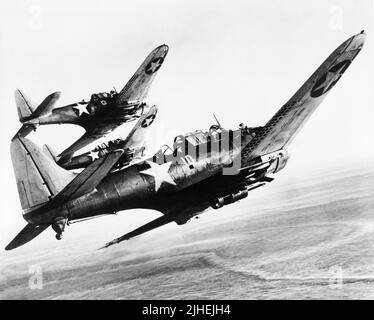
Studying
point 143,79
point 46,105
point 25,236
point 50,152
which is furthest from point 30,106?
point 25,236

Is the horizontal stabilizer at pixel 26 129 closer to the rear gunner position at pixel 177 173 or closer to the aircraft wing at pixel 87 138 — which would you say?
the aircraft wing at pixel 87 138

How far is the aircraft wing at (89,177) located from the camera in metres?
8.06

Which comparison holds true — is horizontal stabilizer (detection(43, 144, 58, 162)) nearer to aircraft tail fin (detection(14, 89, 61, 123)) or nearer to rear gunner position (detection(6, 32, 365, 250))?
aircraft tail fin (detection(14, 89, 61, 123))

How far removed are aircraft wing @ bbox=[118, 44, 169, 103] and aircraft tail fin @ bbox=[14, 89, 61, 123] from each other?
247cm

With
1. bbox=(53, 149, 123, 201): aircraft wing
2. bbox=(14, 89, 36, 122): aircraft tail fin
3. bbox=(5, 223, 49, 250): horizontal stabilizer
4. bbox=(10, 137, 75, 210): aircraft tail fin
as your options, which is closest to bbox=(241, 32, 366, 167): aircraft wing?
bbox=(53, 149, 123, 201): aircraft wing

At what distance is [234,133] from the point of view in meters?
11.0

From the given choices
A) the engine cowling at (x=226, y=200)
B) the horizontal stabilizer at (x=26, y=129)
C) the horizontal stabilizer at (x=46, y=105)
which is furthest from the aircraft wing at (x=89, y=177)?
the horizontal stabilizer at (x=26, y=129)

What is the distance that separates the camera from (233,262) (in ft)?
77.9

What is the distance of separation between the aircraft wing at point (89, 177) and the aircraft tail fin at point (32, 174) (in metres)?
0.27

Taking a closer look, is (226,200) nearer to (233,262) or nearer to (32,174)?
(32,174)

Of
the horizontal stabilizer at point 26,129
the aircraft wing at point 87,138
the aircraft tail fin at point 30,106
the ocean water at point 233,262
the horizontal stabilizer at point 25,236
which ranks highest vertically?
the aircraft tail fin at point 30,106

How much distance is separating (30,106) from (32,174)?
6.26 metres
